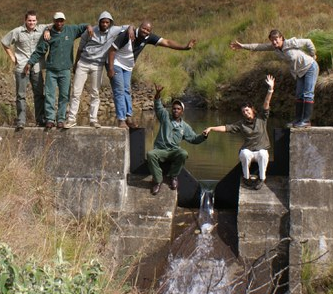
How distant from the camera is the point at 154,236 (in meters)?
8.34

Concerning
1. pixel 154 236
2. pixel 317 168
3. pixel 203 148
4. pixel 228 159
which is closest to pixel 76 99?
pixel 154 236

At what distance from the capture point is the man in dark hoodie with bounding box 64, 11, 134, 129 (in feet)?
29.1

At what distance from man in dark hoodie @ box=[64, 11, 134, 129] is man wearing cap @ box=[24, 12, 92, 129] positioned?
12 centimetres

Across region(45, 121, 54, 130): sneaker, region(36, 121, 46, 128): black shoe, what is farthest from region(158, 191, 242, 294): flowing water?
region(36, 121, 46, 128): black shoe

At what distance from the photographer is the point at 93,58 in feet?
29.5

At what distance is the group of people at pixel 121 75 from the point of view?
8.56 m

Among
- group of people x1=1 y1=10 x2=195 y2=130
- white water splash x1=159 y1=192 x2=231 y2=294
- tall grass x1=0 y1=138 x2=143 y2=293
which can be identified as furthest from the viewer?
group of people x1=1 y1=10 x2=195 y2=130

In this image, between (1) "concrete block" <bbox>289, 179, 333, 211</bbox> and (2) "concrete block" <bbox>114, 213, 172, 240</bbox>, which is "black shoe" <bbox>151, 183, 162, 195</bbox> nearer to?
(2) "concrete block" <bbox>114, 213, 172, 240</bbox>

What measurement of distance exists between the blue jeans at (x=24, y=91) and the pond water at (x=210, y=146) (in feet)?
11.7

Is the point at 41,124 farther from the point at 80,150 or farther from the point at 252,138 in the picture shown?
the point at 252,138

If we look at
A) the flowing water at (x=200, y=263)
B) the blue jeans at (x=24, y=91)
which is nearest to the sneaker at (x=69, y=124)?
the blue jeans at (x=24, y=91)

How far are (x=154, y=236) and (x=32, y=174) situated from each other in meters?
1.80

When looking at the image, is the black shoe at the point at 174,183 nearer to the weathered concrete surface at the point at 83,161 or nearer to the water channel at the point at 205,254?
the water channel at the point at 205,254

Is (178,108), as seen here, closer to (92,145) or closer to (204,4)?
(92,145)
